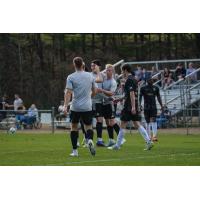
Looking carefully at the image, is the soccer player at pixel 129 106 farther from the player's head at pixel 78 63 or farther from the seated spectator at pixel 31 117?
the seated spectator at pixel 31 117

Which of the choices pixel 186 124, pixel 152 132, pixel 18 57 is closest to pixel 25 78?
pixel 18 57

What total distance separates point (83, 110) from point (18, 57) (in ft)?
138

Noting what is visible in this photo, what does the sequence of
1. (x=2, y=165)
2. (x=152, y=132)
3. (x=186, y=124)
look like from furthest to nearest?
(x=186, y=124), (x=152, y=132), (x=2, y=165)

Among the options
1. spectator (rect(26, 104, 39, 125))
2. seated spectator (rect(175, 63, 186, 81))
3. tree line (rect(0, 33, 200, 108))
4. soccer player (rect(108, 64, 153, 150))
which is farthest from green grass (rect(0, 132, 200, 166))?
tree line (rect(0, 33, 200, 108))

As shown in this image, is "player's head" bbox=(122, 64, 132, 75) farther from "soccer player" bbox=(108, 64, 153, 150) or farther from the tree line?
the tree line

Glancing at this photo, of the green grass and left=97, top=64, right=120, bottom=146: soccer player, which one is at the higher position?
left=97, top=64, right=120, bottom=146: soccer player

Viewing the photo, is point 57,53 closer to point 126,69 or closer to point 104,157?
point 126,69

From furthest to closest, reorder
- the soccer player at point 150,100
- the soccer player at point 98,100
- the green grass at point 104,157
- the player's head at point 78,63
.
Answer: the soccer player at point 150,100 → the soccer player at point 98,100 → the player's head at point 78,63 → the green grass at point 104,157

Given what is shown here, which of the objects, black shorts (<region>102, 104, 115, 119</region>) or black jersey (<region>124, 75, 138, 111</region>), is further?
black shorts (<region>102, 104, 115, 119</region>)

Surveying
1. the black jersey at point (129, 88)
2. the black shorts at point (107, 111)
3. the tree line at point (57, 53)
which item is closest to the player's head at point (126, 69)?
the black jersey at point (129, 88)

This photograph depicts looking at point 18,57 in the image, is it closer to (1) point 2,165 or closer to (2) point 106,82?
(2) point 106,82

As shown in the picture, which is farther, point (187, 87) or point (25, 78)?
point (25, 78)

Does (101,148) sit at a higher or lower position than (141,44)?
lower

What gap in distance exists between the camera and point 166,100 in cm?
3606
